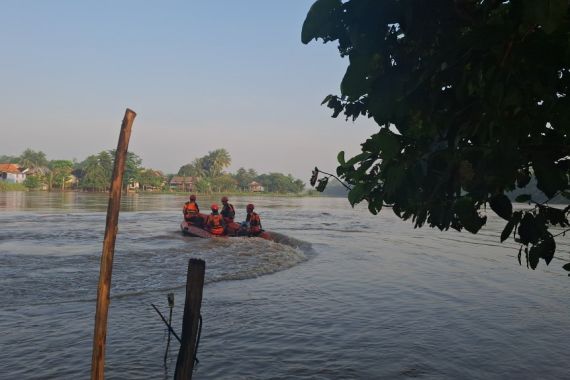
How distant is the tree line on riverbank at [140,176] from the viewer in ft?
264

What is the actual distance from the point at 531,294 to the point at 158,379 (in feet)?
30.8

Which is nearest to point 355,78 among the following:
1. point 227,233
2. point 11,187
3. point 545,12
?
point 545,12

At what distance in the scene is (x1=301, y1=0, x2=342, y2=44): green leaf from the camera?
150 centimetres

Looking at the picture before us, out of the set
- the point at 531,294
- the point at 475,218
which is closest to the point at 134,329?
the point at 475,218

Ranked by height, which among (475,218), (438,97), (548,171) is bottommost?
(475,218)

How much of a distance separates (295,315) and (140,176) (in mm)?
86597

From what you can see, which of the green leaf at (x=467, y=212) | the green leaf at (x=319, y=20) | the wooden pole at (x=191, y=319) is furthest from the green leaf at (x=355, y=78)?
the wooden pole at (x=191, y=319)

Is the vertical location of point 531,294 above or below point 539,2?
below

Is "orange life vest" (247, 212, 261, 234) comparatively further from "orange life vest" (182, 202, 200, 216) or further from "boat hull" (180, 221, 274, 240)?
"orange life vest" (182, 202, 200, 216)

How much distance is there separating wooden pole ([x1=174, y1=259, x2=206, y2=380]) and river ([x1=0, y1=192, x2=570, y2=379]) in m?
1.50

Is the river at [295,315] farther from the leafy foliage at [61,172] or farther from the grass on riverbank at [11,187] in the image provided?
the leafy foliage at [61,172]

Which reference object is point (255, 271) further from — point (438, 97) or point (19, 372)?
point (438, 97)

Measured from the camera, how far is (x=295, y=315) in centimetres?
841

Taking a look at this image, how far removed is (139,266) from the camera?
13.0 meters
